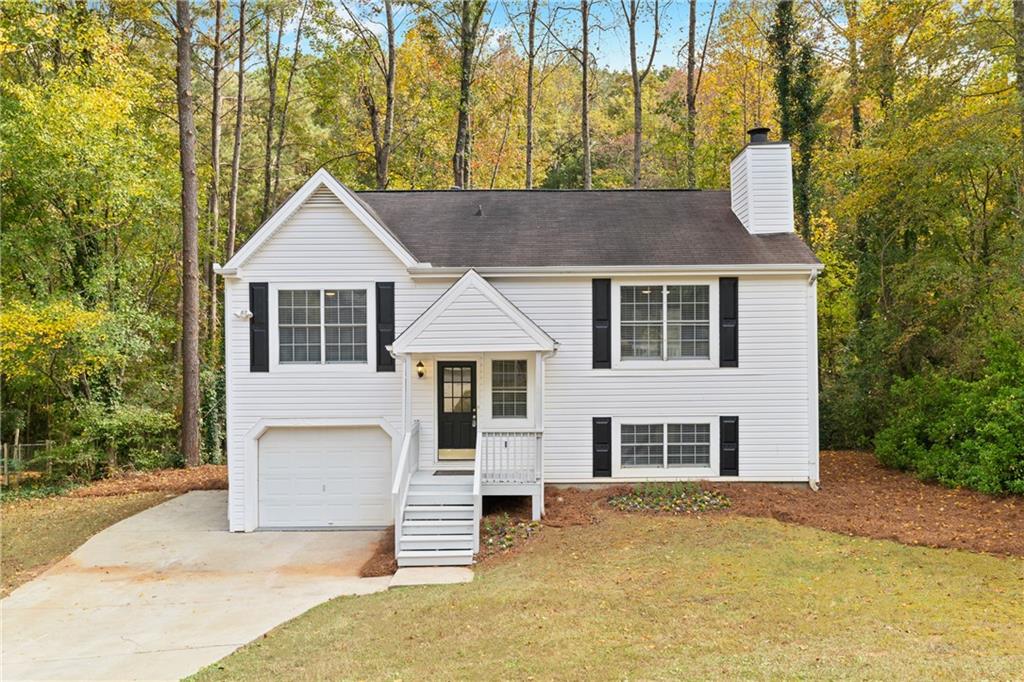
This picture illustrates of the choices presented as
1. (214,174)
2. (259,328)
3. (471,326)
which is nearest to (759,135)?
(471,326)

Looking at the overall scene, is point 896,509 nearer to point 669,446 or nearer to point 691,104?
point 669,446

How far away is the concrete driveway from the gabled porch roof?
11.6 feet

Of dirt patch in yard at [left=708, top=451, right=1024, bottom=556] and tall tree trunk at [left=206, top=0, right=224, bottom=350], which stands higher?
tall tree trunk at [left=206, top=0, right=224, bottom=350]

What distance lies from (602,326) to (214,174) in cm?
1394

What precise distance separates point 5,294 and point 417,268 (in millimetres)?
11679

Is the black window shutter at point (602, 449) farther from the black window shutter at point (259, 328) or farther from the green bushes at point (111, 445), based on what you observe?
the green bushes at point (111, 445)

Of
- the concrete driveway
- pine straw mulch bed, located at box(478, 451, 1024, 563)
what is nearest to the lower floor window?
pine straw mulch bed, located at box(478, 451, 1024, 563)

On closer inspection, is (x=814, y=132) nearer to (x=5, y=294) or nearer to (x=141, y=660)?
(x=141, y=660)

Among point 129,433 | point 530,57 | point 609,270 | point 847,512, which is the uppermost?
point 530,57

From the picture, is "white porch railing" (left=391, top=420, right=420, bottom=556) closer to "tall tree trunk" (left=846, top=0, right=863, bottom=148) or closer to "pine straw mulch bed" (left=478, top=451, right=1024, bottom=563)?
"pine straw mulch bed" (left=478, top=451, right=1024, bottom=563)

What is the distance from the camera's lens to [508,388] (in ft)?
39.9

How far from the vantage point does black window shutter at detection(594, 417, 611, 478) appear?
12219 millimetres

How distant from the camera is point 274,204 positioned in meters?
24.9

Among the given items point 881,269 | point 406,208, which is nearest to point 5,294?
point 406,208
